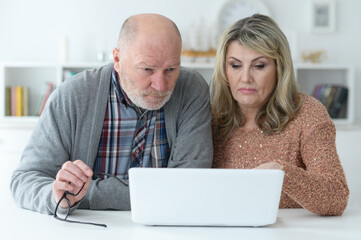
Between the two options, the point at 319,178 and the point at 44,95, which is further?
the point at 44,95

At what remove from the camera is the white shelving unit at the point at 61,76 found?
3.96 meters

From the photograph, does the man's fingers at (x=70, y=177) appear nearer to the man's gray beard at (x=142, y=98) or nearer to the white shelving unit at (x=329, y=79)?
the man's gray beard at (x=142, y=98)

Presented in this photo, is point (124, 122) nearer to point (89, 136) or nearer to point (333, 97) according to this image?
point (89, 136)

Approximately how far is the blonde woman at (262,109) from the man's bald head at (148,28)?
303 mm

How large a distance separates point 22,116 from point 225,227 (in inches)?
120

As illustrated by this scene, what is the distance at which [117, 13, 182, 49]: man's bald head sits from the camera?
1.61 meters

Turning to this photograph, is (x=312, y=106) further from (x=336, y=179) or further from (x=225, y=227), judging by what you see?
(x=225, y=227)

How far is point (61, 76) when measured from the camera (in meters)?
3.97

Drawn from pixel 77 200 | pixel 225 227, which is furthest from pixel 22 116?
pixel 225 227

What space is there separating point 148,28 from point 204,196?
633 mm

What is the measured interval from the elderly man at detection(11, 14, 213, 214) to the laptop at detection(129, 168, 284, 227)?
0.31m

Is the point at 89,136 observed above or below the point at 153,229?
above

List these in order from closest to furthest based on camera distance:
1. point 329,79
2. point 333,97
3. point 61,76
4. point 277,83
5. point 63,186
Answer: point 63,186, point 277,83, point 61,76, point 333,97, point 329,79

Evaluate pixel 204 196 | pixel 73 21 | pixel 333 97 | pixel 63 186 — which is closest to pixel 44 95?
pixel 73 21
